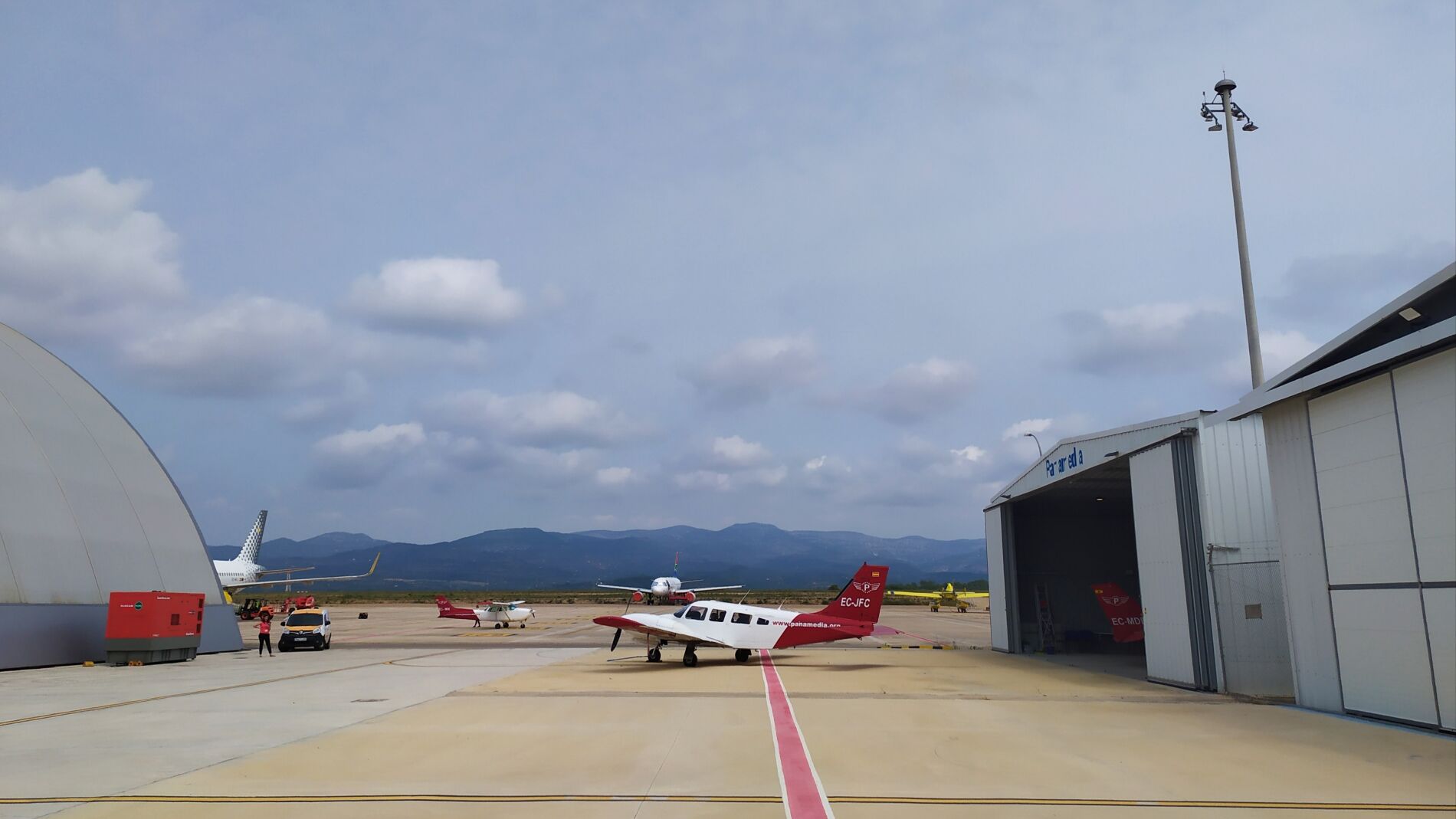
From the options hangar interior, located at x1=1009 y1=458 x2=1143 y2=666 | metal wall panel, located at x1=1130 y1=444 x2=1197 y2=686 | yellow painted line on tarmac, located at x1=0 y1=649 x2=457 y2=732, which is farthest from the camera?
hangar interior, located at x1=1009 y1=458 x2=1143 y2=666

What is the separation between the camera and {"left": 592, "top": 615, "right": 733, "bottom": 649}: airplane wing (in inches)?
1048

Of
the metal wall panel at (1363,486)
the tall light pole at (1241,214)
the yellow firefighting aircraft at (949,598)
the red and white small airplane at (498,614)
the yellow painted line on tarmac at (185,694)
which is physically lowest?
the yellow firefighting aircraft at (949,598)

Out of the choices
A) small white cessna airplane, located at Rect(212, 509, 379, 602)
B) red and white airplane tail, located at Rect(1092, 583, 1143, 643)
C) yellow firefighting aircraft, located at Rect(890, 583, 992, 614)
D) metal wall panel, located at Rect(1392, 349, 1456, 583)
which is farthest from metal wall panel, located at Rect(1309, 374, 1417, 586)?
yellow firefighting aircraft, located at Rect(890, 583, 992, 614)

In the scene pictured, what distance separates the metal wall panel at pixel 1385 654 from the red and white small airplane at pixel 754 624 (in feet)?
44.1

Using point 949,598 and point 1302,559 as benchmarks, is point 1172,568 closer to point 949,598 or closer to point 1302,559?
point 1302,559

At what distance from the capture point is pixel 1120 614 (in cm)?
3086

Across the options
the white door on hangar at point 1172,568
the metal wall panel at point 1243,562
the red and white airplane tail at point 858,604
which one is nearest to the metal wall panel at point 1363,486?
the metal wall panel at point 1243,562

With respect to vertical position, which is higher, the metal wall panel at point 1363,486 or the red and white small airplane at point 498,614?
the metal wall panel at point 1363,486

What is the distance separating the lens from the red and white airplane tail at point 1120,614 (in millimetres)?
30625

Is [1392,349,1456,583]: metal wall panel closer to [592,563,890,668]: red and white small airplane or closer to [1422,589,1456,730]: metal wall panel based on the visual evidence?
[1422,589,1456,730]: metal wall panel

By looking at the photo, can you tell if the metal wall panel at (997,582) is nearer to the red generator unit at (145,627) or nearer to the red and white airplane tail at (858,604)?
the red and white airplane tail at (858,604)

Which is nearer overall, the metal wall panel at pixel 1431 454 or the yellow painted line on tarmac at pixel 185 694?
the metal wall panel at pixel 1431 454

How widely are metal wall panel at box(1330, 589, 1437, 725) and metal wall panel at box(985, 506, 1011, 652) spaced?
17596 millimetres

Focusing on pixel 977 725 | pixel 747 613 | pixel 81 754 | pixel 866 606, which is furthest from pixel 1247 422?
pixel 81 754
